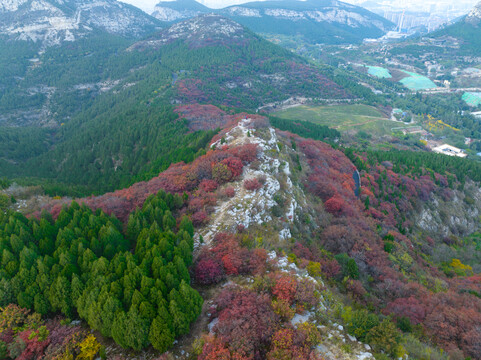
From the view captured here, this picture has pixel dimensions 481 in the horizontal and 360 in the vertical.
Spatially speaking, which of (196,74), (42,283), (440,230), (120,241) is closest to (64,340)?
(42,283)

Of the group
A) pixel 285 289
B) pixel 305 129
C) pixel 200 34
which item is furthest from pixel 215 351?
pixel 200 34

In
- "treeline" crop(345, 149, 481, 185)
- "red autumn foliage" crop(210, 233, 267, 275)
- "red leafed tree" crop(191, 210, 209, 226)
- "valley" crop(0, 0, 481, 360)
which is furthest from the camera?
"treeline" crop(345, 149, 481, 185)

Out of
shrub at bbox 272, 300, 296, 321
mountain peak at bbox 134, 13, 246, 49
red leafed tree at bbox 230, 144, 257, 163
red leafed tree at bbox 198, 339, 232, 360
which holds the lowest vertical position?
shrub at bbox 272, 300, 296, 321

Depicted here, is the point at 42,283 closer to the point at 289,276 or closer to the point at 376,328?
the point at 289,276

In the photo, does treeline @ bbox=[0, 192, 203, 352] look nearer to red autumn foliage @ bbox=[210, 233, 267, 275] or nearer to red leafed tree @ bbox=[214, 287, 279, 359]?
red leafed tree @ bbox=[214, 287, 279, 359]

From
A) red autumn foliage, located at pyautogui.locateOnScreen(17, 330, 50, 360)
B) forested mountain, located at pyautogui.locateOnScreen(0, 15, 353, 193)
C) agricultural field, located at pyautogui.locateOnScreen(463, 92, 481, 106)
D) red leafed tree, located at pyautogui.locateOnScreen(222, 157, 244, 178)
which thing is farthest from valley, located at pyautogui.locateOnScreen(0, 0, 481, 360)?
agricultural field, located at pyautogui.locateOnScreen(463, 92, 481, 106)

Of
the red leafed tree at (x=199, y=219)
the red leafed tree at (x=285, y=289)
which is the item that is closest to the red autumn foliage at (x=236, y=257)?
the red leafed tree at (x=285, y=289)

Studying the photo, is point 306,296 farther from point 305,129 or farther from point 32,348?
point 305,129

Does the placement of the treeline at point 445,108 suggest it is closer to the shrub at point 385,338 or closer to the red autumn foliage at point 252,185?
the red autumn foliage at point 252,185
